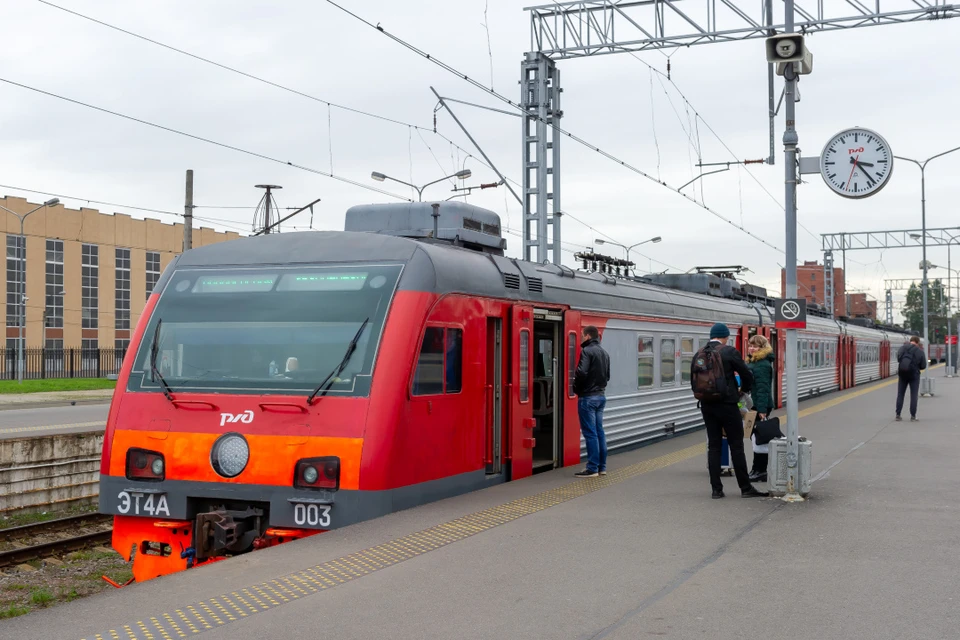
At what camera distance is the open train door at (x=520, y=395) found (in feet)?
34.3

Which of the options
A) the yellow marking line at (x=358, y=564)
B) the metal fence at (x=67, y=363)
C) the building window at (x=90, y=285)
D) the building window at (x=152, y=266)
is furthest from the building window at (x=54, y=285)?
the yellow marking line at (x=358, y=564)

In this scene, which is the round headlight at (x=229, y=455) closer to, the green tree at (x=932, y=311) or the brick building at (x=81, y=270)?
the brick building at (x=81, y=270)

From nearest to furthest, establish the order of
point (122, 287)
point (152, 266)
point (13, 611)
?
1. point (13, 611)
2. point (122, 287)
3. point (152, 266)

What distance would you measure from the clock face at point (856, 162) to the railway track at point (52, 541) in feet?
30.2

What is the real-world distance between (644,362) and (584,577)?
9.29 metres

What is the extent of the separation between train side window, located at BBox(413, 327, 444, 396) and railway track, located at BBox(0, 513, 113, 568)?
5130 millimetres

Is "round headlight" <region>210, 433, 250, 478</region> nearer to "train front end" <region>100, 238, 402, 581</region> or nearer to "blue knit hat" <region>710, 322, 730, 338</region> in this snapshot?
"train front end" <region>100, 238, 402, 581</region>

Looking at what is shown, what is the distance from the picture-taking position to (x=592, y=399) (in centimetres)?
1140

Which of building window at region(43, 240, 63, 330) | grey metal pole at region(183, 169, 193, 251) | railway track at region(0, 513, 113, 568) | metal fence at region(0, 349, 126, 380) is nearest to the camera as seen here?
railway track at region(0, 513, 113, 568)

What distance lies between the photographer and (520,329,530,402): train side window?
10703 millimetres

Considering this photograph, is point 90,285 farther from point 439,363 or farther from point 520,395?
point 439,363

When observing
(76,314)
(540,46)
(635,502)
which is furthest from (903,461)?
(76,314)

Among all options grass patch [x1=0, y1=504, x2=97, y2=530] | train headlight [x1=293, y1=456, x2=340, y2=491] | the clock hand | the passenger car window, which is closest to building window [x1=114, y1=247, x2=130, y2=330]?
grass patch [x1=0, y1=504, x2=97, y2=530]

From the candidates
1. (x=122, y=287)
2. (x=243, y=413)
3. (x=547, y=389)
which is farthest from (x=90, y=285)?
(x=243, y=413)
